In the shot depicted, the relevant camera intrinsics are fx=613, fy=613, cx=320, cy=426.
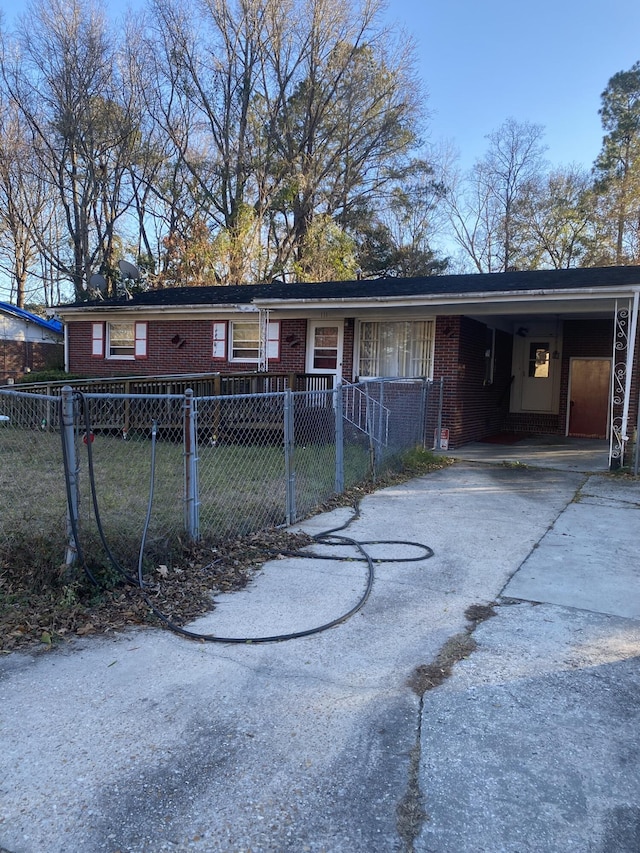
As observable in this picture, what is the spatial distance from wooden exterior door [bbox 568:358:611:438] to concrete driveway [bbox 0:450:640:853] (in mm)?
11121

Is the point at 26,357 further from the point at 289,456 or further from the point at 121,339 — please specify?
the point at 289,456

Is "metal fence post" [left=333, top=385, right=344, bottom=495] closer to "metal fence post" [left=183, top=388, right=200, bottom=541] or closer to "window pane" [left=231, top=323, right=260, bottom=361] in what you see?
"metal fence post" [left=183, top=388, right=200, bottom=541]

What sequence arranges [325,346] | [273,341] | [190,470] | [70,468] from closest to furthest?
[70,468] → [190,470] → [325,346] → [273,341]

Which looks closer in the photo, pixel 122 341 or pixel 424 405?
pixel 424 405

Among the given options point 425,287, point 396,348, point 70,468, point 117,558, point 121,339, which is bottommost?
point 117,558

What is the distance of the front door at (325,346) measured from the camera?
14.1 metres

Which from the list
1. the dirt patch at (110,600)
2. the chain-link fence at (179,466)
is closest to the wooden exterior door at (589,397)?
the chain-link fence at (179,466)

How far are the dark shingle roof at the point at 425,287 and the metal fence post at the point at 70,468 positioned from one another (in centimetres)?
865

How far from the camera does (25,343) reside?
22.8 meters

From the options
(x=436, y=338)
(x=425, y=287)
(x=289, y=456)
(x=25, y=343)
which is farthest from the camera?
(x=25, y=343)

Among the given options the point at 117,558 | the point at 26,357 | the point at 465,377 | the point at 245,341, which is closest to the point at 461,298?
the point at 465,377

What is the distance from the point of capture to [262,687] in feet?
10.3

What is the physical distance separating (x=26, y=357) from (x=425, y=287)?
53.9 feet

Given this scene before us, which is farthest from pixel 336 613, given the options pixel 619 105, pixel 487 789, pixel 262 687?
pixel 619 105
